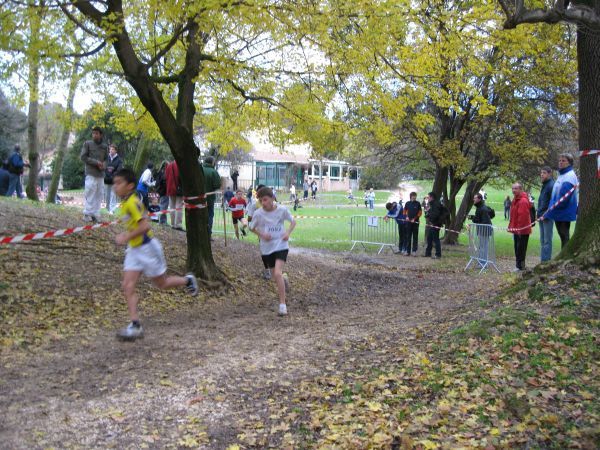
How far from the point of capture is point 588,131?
7664 millimetres

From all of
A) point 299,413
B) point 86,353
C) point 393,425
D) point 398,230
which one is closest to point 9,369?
point 86,353

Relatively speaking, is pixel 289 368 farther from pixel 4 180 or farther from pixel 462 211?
pixel 462 211

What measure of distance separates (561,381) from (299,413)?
6.86 feet

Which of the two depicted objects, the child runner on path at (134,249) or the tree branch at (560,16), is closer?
the child runner on path at (134,249)

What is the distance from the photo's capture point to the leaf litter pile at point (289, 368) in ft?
13.6

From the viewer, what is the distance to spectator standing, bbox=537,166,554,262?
10.7 meters

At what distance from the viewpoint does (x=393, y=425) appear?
167 inches

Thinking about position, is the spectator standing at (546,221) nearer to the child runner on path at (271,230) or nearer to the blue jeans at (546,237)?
the blue jeans at (546,237)

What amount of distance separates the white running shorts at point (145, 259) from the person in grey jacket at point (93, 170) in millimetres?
5642

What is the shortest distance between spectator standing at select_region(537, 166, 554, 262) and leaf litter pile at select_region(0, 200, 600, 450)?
3025mm

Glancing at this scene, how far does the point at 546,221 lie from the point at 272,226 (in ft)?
17.9

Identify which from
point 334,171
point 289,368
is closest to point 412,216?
point 289,368

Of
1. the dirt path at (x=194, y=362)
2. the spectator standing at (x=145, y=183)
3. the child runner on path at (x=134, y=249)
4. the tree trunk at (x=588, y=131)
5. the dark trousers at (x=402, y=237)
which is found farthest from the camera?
the dark trousers at (x=402, y=237)

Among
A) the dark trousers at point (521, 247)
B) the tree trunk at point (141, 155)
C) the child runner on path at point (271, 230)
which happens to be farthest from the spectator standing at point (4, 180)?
the dark trousers at point (521, 247)
